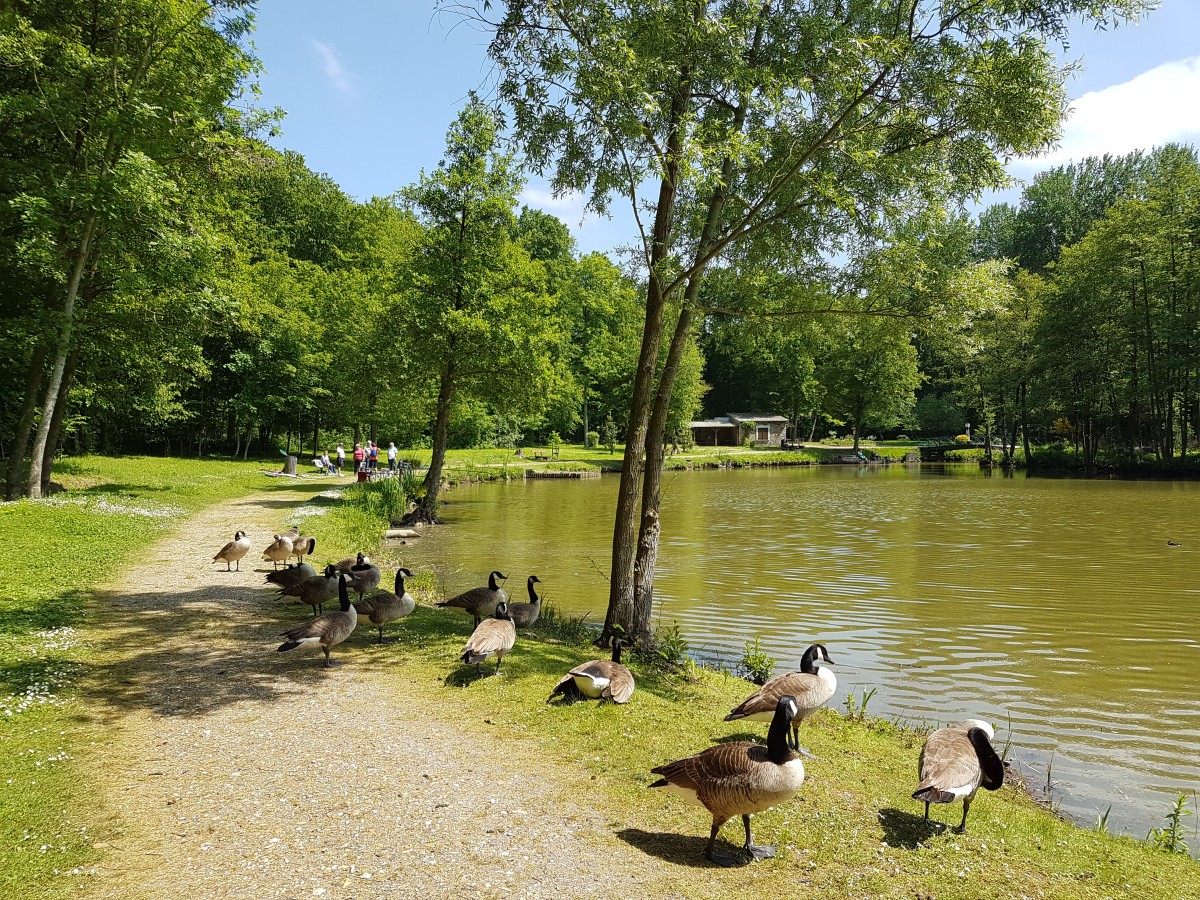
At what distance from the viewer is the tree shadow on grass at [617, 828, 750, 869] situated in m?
5.21

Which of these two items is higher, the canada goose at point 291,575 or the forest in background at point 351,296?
the forest in background at point 351,296

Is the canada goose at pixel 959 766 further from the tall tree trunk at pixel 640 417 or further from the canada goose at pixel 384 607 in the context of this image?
the canada goose at pixel 384 607

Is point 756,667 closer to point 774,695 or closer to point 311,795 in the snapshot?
point 774,695

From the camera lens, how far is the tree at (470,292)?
2744 cm

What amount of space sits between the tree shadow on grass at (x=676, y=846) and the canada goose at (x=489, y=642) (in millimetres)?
3578

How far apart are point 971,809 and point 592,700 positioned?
410cm

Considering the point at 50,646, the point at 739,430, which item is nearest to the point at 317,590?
the point at 50,646

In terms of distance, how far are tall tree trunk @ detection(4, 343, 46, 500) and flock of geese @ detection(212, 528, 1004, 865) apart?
40.1 feet

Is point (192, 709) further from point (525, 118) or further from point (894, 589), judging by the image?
point (894, 589)

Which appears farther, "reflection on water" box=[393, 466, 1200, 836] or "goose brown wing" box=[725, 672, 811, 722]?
"reflection on water" box=[393, 466, 1200, 836]

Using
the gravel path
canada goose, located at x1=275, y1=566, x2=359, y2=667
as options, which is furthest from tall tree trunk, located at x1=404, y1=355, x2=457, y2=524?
canada goose, located at x1=275, y1=566, x2=359, y2=667

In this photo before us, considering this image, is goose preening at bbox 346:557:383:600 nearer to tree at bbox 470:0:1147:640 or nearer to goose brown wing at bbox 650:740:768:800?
tree at bbox 470:0:1147:640

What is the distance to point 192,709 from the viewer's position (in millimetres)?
7680

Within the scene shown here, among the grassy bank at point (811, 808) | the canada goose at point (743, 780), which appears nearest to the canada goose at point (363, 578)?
the grassy bank at point (811, 808)
